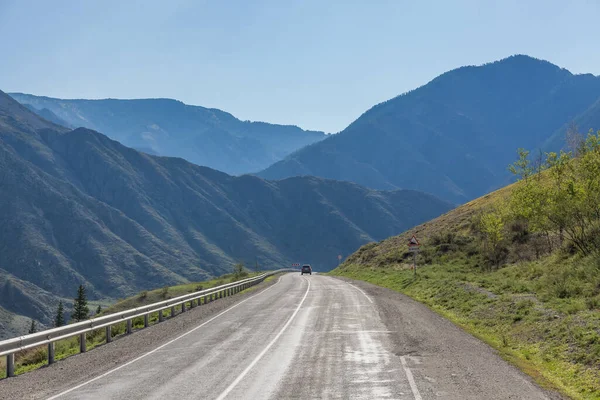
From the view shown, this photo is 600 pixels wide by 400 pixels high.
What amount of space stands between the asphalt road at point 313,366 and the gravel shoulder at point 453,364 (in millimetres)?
22

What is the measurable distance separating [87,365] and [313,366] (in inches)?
248

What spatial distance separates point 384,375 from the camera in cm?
→ 1070

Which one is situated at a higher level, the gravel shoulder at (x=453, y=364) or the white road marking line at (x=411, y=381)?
the white road marking line at (x=411, y=381)

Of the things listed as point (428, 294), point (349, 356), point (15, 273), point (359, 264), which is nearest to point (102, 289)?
point (15, 273)

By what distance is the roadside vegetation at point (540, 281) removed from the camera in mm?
12297

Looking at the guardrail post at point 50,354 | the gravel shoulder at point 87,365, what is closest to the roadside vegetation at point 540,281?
the gravel shoulder at point 87,365

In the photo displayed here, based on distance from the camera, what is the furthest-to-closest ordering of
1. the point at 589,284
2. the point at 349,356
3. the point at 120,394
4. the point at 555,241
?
the point at 555,241, the point at 589,284, the point at 349,356, the point at 120,394

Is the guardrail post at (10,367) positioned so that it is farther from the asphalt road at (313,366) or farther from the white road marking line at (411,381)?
the white road marking line at (411,381)

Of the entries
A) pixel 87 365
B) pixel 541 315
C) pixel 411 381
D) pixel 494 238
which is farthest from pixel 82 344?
pixel 494 238

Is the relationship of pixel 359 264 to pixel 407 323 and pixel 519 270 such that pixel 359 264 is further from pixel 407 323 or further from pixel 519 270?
pixel 407 323

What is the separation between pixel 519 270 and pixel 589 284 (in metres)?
10.6

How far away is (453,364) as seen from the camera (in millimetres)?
11656

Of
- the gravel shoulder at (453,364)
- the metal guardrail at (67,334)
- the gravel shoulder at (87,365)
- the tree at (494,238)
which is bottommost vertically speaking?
the gravel shoulder at (453,364)

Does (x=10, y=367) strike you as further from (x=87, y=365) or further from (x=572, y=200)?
(x=572, y=200)
